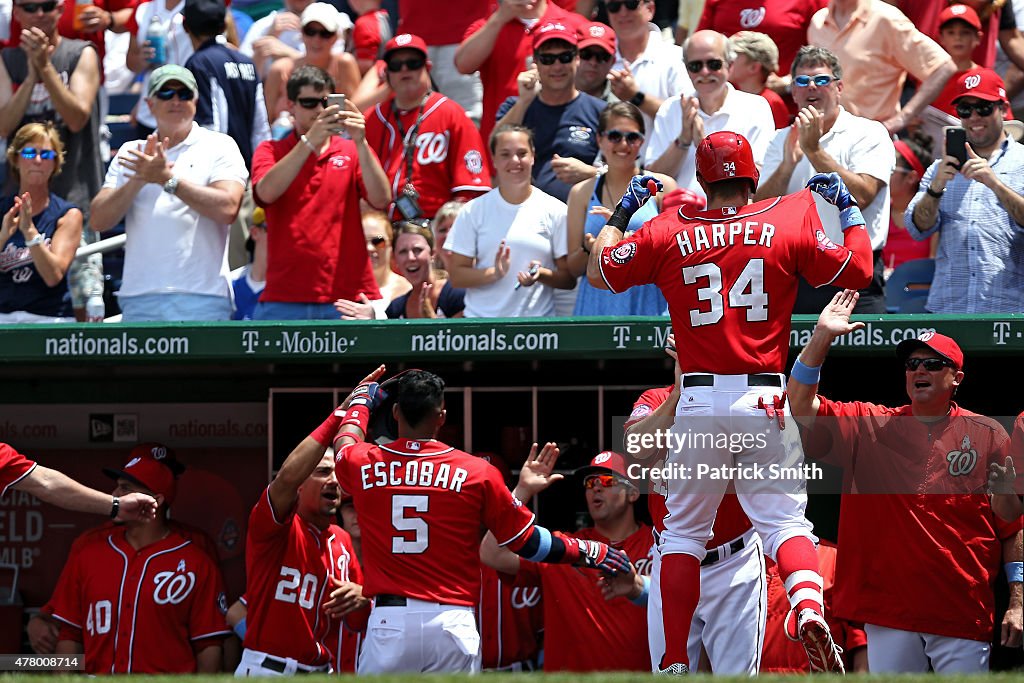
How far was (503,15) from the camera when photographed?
850cm

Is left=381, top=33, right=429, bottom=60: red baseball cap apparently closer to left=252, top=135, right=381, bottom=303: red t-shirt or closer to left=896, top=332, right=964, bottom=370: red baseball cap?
left=252, top=135, right=381, bottom=303: red t-shirt

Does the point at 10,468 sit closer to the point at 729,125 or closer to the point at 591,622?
the point at 591,622

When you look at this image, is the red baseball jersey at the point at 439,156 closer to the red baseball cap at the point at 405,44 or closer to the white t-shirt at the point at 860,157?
the red baseball cap at the point at 405,44

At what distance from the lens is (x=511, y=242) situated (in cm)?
716

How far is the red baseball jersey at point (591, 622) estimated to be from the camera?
20.8 ft

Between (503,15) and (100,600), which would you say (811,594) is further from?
(503,15)

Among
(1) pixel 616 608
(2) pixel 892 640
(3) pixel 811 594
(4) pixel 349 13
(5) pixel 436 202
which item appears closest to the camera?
(3) pixel 811 594

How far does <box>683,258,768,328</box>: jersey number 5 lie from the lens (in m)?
5.35

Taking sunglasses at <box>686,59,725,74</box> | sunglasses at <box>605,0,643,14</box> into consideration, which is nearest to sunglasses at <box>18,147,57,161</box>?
sunglasses at <box>605,0,643,14</box>

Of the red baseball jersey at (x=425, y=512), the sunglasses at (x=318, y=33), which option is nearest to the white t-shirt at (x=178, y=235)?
the sunglasses at (x=318, y=33)

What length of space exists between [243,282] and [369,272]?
102 centimetres

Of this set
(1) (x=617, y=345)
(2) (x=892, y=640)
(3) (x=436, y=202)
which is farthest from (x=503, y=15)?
(2) (x=892, y=640)

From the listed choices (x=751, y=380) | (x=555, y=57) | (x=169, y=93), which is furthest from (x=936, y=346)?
(x=169, y=93)

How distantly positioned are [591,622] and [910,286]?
2610 mm
